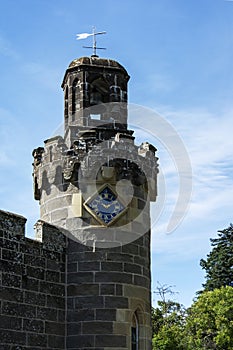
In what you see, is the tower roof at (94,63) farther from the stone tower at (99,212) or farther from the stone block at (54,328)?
the stone block at (54,328)

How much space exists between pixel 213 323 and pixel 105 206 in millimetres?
17940

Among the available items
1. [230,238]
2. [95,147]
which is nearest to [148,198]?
[95,147]

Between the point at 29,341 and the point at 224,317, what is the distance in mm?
18421

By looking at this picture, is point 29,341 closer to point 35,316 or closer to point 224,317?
point 35,316

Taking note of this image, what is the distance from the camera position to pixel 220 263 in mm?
42344

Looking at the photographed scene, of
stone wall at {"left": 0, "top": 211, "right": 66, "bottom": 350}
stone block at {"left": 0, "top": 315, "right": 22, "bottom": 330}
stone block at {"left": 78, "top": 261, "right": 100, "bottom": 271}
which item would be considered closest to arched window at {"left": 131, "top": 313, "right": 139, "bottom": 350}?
stone block at {"left": 78, "top": 261, "right": 100, "bottom": 271}

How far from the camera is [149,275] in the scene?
14.6m

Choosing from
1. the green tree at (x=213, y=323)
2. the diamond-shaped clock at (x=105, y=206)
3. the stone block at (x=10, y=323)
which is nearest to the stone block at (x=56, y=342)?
the stone block at (x=10, y=323)

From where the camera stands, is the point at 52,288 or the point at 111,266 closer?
the point at 52,288

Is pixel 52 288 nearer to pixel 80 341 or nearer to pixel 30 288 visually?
pixel 30 288

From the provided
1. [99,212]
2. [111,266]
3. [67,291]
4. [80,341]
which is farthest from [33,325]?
[99,212]

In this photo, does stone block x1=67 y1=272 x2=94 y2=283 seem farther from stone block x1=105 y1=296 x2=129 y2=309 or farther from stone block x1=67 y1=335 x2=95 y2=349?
stone block x1=67 y1=335 x2=95 y2=349

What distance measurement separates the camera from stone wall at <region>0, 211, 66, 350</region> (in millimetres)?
12156

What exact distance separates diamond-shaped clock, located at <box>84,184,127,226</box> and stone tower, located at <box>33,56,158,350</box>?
0.02 metres
